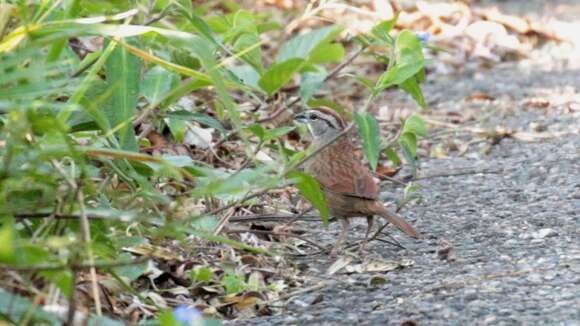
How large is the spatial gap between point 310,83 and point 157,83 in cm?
94

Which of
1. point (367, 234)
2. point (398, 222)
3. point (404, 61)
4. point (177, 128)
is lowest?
point (367, 234)

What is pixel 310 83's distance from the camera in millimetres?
5105

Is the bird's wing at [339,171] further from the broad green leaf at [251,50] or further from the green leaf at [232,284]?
the green leaf at [232,284]

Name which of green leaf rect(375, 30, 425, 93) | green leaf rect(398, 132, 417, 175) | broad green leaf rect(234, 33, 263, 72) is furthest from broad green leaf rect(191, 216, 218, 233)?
green leaf rect(398, 132, 417, 175)

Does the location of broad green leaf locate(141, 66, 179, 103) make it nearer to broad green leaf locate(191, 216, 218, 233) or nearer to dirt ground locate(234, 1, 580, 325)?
broad green leaf locate(191, 216, 218, 233)

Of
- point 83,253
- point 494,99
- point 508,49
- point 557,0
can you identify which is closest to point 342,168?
point 83,253

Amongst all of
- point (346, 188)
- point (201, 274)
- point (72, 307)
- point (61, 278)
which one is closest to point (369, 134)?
point (346, 188)

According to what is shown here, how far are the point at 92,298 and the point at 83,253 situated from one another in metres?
0.49

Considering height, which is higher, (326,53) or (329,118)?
(326,53)

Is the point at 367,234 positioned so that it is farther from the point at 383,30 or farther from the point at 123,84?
the point at 123,84

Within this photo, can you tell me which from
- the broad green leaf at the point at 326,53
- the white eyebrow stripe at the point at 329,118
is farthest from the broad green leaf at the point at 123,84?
the white eyebrow stripe at the point at 329,118

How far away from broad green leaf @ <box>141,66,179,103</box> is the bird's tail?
3.45 ft

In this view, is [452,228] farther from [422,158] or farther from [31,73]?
[31,73]

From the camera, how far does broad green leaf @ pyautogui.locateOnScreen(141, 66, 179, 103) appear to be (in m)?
4.26
